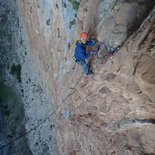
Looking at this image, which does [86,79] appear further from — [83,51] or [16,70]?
[16,70]

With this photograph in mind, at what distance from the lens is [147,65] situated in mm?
7980

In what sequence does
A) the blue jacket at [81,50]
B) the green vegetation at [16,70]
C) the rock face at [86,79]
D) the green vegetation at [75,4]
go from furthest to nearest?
1. the green vegetation at [16,70]
2. the green vegetation at [75,4]
3. the blue jacket at [81,50]
4. the rock face at [86,79]

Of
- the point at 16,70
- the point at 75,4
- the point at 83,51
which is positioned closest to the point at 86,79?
the point at 83,51

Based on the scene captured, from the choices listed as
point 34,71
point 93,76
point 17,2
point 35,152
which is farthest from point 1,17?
point 93,76

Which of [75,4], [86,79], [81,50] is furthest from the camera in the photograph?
[75,4]

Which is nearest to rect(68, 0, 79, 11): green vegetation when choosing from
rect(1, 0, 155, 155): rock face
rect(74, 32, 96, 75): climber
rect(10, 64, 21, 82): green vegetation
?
rect(1, 0, 155, 155): rock face

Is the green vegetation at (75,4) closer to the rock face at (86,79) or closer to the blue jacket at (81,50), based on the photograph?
the rock face at (86,79)

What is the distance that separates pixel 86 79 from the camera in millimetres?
11430

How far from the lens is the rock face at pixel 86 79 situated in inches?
346

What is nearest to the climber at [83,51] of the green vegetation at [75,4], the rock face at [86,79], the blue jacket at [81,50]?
the blue jacket at [81,50]


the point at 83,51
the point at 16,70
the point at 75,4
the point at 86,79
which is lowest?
the point at 86,79

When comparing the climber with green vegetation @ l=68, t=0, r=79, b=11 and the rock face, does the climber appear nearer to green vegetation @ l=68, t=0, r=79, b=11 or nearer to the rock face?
the rock face

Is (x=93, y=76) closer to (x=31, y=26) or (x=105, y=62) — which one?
(x=105, y=62)

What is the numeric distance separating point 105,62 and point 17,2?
34.7 feet
